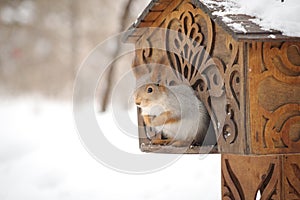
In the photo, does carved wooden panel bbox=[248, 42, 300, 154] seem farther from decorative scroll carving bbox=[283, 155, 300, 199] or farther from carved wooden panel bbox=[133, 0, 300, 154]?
decorative scroll carving bbox=[283, 155, 300, 199]

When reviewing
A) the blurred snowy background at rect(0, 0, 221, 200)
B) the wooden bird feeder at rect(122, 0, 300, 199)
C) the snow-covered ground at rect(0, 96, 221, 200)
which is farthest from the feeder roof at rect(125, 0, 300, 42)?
the blurred snowy background at rect(0, 0, 221, 200)

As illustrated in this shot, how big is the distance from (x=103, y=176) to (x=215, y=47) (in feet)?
5.81

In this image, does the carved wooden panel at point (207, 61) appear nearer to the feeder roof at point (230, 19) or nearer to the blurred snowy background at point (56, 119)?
the feeder roof at point (230, 19)

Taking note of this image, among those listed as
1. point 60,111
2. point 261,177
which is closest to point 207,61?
point 261,177

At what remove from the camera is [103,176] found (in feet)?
12.0

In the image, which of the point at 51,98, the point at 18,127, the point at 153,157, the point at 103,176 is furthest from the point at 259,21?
the point at 51,98

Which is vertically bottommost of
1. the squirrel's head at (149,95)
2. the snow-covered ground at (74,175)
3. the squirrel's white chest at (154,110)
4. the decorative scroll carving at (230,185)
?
the snow-covered ground at (74,175)

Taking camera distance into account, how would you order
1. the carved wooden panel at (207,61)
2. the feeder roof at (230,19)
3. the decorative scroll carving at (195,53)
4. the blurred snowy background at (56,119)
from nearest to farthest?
the feeder roof at (230,19) < the carved wooden panel at (207,61) < the decorative scroll carving at (195,53) < the blurred snowy background at (56,119)

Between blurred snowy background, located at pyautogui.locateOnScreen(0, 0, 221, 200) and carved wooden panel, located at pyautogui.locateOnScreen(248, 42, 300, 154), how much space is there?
138 cm

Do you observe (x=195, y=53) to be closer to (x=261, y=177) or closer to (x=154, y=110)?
(x=154, y=110)

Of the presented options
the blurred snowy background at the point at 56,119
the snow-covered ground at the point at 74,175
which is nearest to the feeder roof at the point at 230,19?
the snow-covered ground at the point at 74,175

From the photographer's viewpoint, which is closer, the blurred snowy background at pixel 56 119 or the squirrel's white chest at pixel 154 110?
the squirrel's white chest at pixel 154 110

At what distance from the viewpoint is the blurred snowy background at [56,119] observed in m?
3.48

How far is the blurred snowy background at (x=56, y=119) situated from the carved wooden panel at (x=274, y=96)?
1.38m
